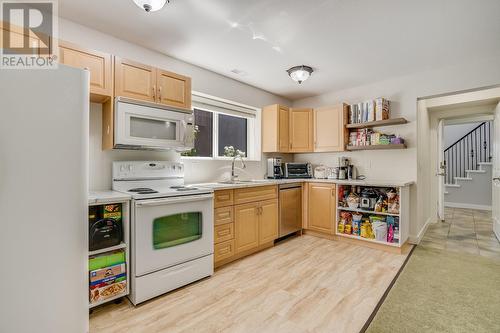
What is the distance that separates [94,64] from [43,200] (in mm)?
1356

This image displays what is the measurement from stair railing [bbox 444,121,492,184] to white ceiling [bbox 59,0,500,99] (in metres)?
4.73

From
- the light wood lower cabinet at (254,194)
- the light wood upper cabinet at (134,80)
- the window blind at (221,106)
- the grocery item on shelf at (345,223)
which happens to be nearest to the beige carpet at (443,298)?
the grocery item on shelf at (345,223)

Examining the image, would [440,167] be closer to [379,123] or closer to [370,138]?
[370,138]

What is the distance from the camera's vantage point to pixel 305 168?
421 centimetres

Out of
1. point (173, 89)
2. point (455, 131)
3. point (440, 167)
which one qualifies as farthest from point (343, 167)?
Answer: point (455, 131)

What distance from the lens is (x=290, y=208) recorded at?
12.1 ft

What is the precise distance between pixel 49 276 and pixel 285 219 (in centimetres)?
278

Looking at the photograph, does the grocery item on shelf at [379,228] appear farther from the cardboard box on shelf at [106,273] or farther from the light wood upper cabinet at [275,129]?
the cardboard box on shelf at [106,273]

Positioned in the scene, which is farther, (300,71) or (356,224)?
(356,224)

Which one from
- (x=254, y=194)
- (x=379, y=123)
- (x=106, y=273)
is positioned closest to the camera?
(x=106, y=273)

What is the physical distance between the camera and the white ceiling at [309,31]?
6.55 feet

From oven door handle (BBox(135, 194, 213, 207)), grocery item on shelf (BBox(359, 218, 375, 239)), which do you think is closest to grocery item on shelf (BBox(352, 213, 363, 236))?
grocery item on shelf (BBox(359, 218, 375, 239))

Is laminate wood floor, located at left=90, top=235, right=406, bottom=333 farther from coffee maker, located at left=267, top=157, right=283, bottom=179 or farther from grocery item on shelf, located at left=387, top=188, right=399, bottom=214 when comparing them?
coffee maker, located at left=267, top=157, right=283, bottom=179

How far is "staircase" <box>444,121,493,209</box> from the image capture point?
5968mm
